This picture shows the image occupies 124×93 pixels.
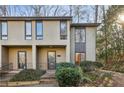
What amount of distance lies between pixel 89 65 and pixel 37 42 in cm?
340

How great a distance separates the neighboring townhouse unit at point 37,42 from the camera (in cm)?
1327

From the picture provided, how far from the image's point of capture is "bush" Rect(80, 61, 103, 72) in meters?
11.3

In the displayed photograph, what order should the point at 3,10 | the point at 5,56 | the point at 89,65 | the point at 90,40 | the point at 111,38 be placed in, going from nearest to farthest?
the point at 89,65 → the point at 111,38 → the point at 3,10 → the point at 5,56 → the point at 90,40

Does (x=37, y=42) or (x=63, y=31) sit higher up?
(x=63, y=31)

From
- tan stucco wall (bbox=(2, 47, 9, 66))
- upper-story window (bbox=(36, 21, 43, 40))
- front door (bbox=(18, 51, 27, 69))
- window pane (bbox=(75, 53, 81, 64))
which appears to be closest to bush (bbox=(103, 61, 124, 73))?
window pane (bbox=(75, 53, 81, 64))

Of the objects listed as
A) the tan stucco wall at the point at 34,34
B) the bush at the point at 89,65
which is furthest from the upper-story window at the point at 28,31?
the bush at the point at 89,65

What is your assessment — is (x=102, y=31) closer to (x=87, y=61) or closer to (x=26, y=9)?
(x=87, y=61)

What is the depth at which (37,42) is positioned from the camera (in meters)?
13.4

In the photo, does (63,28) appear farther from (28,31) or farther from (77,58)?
(28,31)

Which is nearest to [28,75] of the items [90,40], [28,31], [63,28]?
[28,31]

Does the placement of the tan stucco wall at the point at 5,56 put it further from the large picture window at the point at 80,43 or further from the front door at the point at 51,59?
the large picture window at the point at 80,43

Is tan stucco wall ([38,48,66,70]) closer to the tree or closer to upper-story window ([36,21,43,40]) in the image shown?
upper-story window ([36,21,43,40])

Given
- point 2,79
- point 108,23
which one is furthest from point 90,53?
point 2,79
